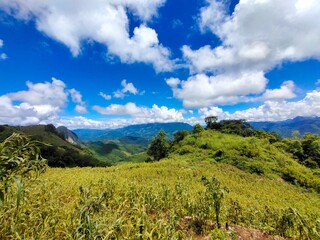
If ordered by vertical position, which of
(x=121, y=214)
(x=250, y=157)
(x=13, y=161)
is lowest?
(x=250, y=157)

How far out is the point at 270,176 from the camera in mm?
28938

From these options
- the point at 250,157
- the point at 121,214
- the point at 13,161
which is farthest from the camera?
the point at 250,157

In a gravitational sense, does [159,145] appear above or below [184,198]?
below

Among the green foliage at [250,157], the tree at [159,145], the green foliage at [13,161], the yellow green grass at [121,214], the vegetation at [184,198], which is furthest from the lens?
the tree at [159,145]

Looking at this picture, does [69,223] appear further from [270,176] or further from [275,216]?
[270,176]

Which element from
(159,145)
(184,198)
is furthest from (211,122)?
(184,198)

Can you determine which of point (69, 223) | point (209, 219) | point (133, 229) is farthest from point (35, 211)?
point (209, 219)

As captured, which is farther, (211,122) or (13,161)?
(211,122)

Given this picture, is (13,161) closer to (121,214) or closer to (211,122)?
(121,214)

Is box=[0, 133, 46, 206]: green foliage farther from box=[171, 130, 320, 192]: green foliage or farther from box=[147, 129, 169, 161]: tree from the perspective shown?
box=[147, 129, 169, 161]: tree

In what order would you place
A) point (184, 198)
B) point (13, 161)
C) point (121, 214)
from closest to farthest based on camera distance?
point (13, 161)
point (121, 214)
point (184, 198)

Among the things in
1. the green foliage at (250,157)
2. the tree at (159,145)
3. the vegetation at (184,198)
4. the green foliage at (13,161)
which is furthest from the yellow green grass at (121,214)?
the tree at (159,145)

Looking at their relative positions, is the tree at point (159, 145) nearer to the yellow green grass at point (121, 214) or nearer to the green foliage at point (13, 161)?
the yellow green grass at point (121, 214)

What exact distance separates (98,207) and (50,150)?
7622cm
